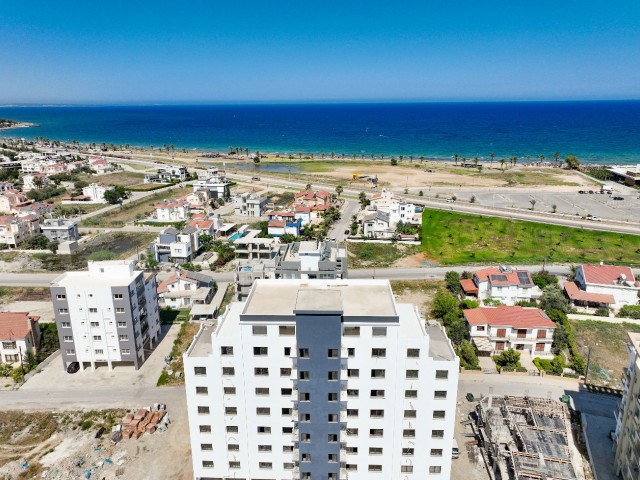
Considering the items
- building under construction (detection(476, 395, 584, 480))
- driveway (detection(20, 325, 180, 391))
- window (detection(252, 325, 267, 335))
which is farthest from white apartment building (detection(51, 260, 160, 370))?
building under construction (detection(476, 395, 584, 480))

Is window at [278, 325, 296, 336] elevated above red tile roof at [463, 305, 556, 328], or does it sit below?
above

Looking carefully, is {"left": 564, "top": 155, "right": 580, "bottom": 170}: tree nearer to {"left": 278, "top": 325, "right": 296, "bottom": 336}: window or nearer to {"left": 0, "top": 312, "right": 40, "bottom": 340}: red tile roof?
{"left": 278, "top": 325, "right": 296, "bottom": 336}: window

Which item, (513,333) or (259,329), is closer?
(259,329)

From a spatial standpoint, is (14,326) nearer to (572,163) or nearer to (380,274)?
(380,274)

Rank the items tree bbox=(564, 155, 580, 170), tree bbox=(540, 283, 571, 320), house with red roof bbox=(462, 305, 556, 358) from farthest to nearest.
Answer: tree bbox=(564, 155, 580, 170) < tree bbox=(540, 283, 571, 320) < house with red roof bbox=(462, 305, 556, 358)

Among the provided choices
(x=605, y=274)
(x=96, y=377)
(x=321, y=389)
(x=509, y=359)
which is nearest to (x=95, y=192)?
(x=96, y=377)

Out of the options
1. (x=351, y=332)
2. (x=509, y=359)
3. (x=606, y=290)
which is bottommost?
(x=509, y=359)
